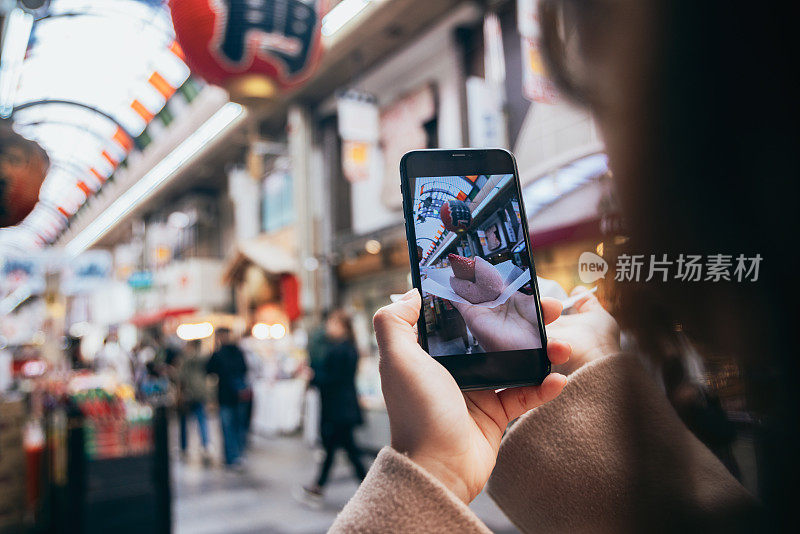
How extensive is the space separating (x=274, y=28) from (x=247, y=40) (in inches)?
6.8

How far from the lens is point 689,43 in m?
0.55

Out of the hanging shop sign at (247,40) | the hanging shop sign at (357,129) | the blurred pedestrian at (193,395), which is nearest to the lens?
the hanging shop sign at (247,40)

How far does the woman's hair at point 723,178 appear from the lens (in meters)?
0.52

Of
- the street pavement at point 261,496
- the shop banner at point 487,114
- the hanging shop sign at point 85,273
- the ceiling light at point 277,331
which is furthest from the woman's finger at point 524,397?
the ceiling light at point 277,331

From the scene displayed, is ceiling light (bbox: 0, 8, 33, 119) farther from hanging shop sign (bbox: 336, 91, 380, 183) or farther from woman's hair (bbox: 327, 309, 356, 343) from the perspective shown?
woman's hair (bbox: 327, 309, 356, 343)

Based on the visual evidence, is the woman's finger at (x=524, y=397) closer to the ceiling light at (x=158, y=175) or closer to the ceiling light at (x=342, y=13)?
the ceiling light at (x=158, y=175)

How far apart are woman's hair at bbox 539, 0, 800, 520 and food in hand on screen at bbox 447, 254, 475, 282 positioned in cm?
19

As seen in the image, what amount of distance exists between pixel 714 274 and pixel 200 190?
1558 cm

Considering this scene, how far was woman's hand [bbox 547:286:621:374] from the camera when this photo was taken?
0.73 m

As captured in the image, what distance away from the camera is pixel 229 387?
6098 mm

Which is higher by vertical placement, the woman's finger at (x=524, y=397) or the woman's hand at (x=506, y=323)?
the woman's hand at (x=506, y=323)

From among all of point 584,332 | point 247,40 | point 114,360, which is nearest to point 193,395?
point 114,360

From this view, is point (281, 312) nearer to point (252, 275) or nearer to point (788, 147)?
point (252, 275)

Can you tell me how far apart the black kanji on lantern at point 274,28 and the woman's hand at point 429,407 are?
2630 millimetres
